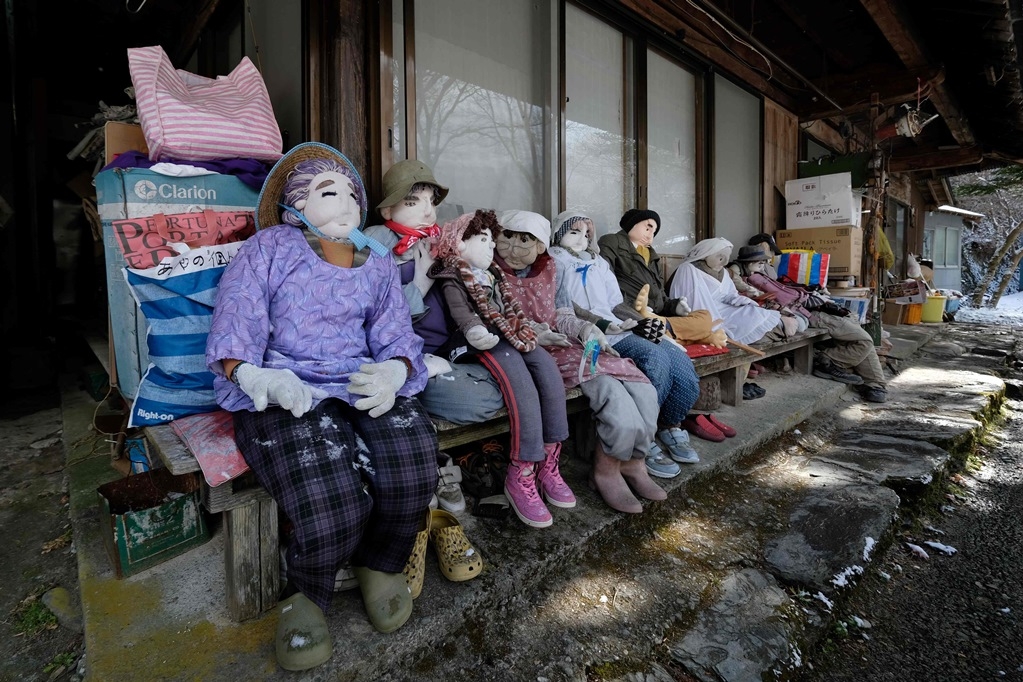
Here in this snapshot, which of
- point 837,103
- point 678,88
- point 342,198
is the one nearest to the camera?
point 342,198

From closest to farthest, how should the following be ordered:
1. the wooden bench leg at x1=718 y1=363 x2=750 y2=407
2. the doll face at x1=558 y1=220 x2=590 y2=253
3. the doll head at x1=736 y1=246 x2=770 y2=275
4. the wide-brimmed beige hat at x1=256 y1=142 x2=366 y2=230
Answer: the wide-brimmed beige hat at x1=256 y1=142 x2=366 y2=230
the doll face at x1=558 y1=220 x2=590 y2=253
the wooden bench leg at x1=718 y1=363 x2=750 y2=407
the doll head at x1=736 y1=246 x2=770 y2=275

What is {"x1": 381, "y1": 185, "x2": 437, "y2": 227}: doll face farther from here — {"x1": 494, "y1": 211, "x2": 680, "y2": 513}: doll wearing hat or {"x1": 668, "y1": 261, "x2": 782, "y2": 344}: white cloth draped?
{"x1": 668, "y1": 261, "x2": 782, "y2": 344}: white cloth draped

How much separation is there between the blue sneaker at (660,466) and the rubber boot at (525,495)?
2.57 feet

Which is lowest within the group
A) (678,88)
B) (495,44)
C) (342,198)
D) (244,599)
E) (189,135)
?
(244,599)

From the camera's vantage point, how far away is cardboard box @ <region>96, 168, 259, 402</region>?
217 centimetres

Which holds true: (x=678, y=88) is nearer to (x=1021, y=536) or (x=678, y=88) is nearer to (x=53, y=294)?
(x=1021, y=536)

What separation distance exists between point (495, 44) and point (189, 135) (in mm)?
2189

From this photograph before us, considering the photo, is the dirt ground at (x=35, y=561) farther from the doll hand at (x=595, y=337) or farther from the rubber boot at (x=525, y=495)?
the doll hand at (x=595, y=337)

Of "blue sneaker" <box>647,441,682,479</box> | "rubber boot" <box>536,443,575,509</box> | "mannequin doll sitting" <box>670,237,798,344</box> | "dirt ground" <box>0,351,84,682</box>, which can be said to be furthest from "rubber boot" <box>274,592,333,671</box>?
"mannequin doll sitting" <box>670,237,798,344</box>

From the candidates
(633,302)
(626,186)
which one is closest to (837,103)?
(626,186)

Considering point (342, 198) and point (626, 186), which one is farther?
point (626, 186)

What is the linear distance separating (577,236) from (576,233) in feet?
0.07

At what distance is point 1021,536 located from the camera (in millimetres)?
2641

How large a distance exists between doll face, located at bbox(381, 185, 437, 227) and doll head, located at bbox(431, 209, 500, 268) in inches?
5.0
